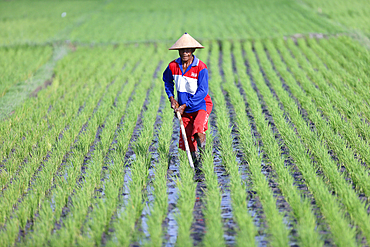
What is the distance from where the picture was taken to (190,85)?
3.75 metres

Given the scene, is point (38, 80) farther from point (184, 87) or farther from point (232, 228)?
point (232, 228)

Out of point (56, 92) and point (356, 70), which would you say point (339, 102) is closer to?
point (356, 70)

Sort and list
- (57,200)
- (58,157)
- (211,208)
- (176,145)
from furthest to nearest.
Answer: (176,145) → (58,157) → (57,200) → (211,208)

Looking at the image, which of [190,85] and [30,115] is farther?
[30,115]

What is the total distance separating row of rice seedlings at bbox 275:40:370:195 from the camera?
3.42 metres

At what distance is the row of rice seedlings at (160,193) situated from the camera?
2.76m

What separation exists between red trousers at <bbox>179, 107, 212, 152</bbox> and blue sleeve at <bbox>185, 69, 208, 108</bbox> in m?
0.13

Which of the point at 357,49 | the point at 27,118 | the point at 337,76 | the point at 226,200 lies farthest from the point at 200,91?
the point at 357,49

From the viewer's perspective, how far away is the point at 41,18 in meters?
15.0

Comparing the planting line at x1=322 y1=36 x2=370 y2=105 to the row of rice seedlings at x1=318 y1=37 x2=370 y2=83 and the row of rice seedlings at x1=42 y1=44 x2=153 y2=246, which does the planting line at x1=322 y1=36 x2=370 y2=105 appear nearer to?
the row of rice seedlings at x1=318 y1=37 x2=370 y2=83

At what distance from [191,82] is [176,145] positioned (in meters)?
1.25

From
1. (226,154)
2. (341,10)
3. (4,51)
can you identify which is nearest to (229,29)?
(341,10)

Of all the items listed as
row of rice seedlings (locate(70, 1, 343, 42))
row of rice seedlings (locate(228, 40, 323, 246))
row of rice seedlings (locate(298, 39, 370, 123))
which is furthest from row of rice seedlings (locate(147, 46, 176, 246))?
row of rice seedlings (locate(70, 1, 343, 42))

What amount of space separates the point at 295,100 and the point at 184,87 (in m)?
2.89
